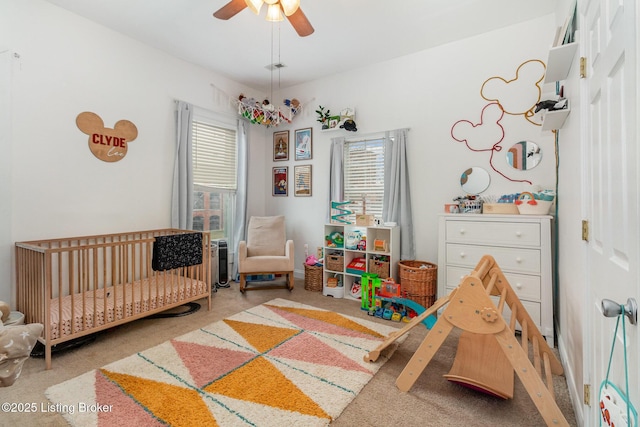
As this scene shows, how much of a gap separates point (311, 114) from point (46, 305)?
3.40 meters

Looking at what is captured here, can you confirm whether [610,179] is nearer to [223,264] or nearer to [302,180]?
[302,180]

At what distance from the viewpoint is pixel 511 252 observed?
255 cm

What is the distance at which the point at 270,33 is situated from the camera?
119 inches

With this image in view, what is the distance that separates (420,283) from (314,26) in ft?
8.68

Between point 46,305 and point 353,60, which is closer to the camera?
point 46,305

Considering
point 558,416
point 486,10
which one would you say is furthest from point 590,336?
point 486,10

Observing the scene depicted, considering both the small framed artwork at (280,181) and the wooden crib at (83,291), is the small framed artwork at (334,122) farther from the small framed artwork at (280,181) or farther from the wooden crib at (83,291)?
the wooden crib at (83,291)

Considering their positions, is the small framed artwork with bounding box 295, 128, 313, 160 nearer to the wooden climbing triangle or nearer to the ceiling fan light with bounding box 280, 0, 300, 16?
the ceiling fan light with bounding box 280, 0, 300, 16

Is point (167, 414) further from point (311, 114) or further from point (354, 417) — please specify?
point (311, 114)

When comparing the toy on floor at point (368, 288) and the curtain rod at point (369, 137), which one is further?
the curtain rod at point (369, 137)

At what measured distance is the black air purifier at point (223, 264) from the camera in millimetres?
3863

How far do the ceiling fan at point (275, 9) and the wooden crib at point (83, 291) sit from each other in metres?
1.89

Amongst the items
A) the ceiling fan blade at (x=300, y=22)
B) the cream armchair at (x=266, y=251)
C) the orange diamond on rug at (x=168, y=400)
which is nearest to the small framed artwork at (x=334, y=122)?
the cream armchair at (x=266, y=251)

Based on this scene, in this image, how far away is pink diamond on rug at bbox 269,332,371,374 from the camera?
2.04m
